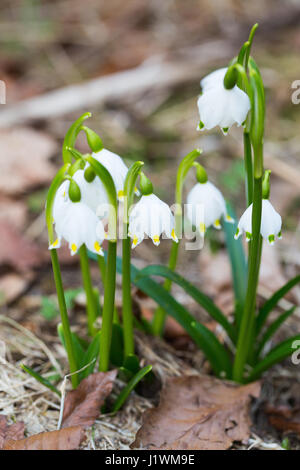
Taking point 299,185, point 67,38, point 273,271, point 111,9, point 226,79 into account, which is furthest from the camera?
point 111,9

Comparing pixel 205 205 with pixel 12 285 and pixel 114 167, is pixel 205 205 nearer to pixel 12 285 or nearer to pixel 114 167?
pixel 114 167

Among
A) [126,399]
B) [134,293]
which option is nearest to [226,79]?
[134,293]

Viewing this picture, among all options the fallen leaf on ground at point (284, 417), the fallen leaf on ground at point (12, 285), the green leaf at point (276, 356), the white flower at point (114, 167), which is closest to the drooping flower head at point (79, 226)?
the white flower at point (114, 167)

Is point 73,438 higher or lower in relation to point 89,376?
lower

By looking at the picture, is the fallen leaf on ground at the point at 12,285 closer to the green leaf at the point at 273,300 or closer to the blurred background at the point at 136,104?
the blurred background at the point at 136,104

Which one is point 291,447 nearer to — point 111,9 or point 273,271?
point 273,271

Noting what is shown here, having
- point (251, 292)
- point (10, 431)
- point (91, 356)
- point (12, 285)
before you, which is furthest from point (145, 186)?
point (12, 285)
